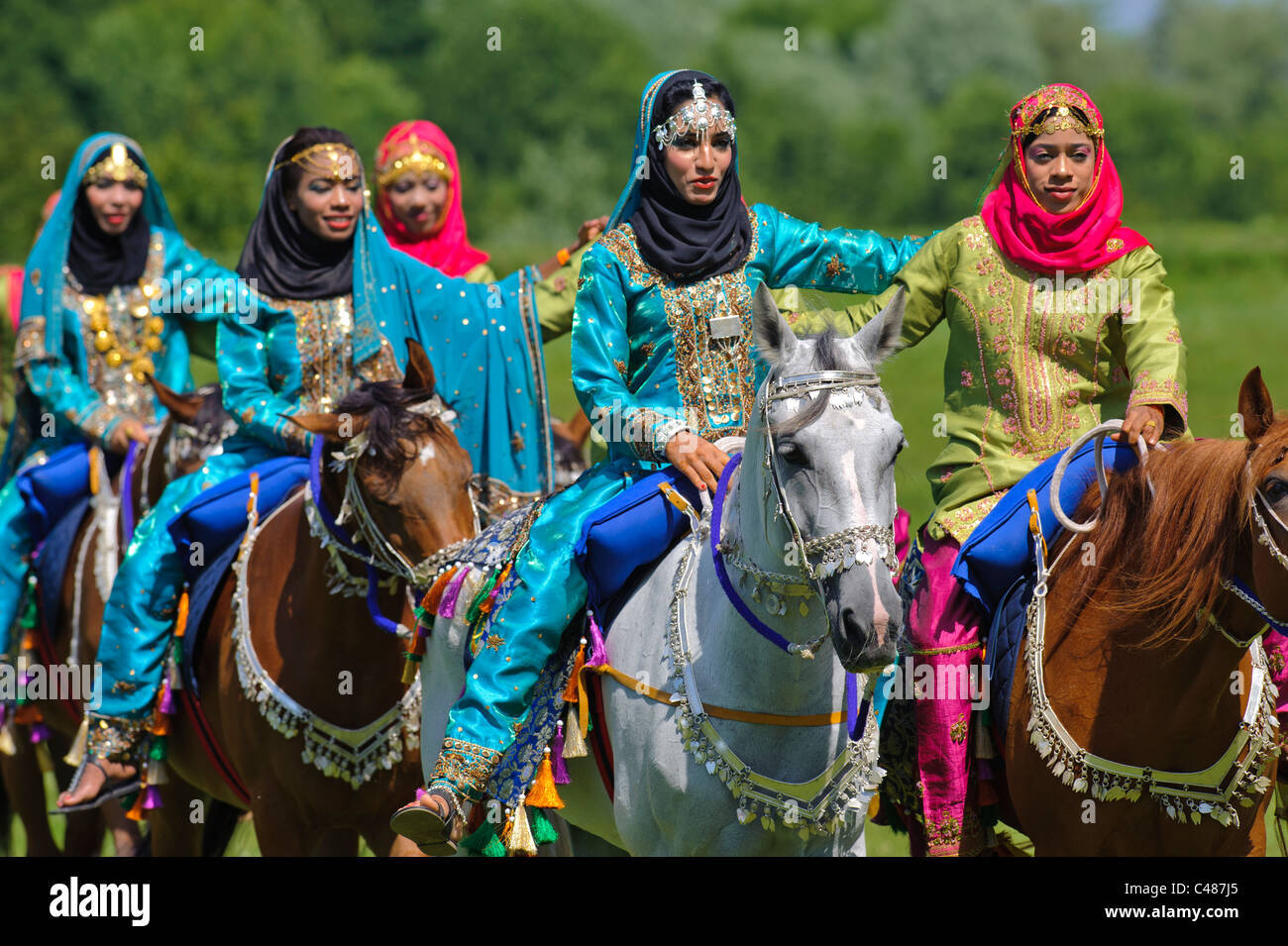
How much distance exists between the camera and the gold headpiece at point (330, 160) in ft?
23.9

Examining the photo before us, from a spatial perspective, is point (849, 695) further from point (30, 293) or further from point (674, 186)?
point (30, 293)

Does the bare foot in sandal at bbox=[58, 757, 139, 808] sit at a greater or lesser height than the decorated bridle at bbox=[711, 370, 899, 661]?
lesser

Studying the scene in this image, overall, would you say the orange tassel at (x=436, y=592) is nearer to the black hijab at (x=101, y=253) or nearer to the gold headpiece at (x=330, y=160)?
the gold headpiece at (x=330, y=160)

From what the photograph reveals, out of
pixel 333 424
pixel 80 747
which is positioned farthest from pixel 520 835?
pixel 80 747

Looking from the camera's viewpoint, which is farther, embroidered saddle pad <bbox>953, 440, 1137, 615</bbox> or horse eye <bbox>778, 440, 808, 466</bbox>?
embroidered saddle pad <bbox>953, 440, 1137, 615</bbox>

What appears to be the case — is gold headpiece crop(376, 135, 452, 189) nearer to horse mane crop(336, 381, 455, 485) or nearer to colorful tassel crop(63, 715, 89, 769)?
horse mane crop(336, 381, 455, 485)

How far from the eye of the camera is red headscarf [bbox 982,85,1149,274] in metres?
5.46

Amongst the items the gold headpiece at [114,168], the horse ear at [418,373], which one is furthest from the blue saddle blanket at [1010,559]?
the gold headpiece at [114,168]

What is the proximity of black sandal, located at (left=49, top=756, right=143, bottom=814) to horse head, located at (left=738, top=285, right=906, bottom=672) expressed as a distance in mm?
3800

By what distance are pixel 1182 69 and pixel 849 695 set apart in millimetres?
72793

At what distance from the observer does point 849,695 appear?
4.61m

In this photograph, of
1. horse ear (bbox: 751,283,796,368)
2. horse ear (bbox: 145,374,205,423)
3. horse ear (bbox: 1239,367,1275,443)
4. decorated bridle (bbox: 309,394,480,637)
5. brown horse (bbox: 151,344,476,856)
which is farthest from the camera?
horse ear (bbox: 145,374,205,423)

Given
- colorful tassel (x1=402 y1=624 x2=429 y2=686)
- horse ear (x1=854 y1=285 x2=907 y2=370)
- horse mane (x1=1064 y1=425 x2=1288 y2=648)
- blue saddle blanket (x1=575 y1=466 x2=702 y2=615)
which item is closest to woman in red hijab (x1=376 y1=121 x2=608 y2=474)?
colorful tassel (x1=402 y1=624 x2=429 y2=686)

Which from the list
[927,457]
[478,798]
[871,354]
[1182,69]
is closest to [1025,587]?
[871,354]
